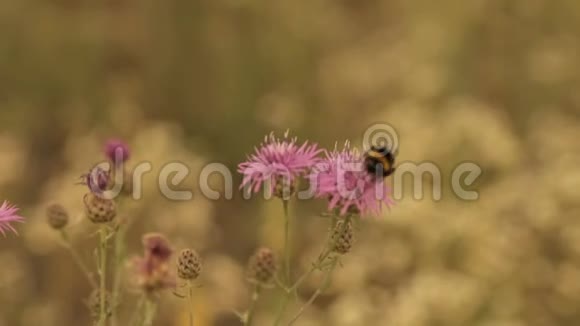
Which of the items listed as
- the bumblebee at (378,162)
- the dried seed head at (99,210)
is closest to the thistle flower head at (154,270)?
the dried seed head at (99,210)

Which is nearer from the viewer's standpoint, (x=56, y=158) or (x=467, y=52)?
(x=467, y=52)

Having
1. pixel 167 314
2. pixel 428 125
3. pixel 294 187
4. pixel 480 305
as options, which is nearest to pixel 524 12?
pixel 428 125

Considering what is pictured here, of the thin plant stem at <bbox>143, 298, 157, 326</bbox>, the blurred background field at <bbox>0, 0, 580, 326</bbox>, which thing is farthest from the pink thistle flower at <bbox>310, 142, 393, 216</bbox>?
the blurred background field at <bbox>0, 0, 580, 326</bbox>

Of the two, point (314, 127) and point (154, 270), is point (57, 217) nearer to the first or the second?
point (154, 270)

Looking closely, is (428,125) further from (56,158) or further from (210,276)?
(56,158)

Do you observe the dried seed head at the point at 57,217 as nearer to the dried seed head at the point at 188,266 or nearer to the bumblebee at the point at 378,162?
the dried seed head at the point at 188,266

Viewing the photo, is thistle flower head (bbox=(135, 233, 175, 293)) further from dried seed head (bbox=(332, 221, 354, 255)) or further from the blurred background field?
the blurred background field

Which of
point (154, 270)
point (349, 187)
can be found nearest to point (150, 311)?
point (154, 270)
